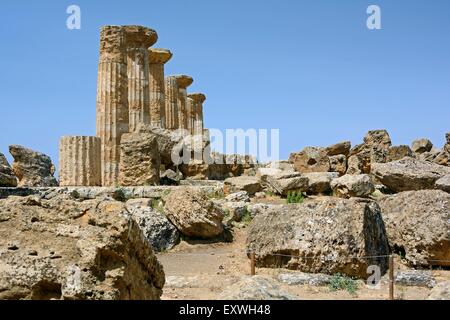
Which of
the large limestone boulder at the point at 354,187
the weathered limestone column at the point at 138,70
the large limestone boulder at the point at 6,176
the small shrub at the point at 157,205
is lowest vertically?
the small shrub at the point at 157,205

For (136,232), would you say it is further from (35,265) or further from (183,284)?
(183,284)

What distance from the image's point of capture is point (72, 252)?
13.8ft

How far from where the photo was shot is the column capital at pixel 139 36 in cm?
1870

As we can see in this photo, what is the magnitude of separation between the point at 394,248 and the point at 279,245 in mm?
2345

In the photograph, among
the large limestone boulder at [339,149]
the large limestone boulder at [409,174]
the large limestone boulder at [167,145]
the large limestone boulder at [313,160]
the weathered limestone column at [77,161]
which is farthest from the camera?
the large limestone boulder at [339,149]

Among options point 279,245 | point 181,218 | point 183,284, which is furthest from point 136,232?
point 181,218

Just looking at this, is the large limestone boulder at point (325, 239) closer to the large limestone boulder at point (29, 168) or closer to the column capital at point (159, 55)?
the large limestone boulder at point (29, 168)

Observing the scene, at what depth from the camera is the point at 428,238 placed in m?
9.06

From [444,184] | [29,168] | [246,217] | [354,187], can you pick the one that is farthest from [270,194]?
[29,168]

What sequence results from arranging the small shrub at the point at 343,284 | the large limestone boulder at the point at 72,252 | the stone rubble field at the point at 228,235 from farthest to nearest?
the small shrub at the point at 343,284, the stone rubble field at the point at 228,235, the large limestone boulder at the point at 72,252

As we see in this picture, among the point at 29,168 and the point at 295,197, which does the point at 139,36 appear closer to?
the point at 29,168

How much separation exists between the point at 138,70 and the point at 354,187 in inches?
359

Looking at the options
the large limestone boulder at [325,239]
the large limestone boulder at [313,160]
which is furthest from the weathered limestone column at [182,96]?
the large limestone boulder at [325,239]

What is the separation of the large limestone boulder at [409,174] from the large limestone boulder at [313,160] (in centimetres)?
412
